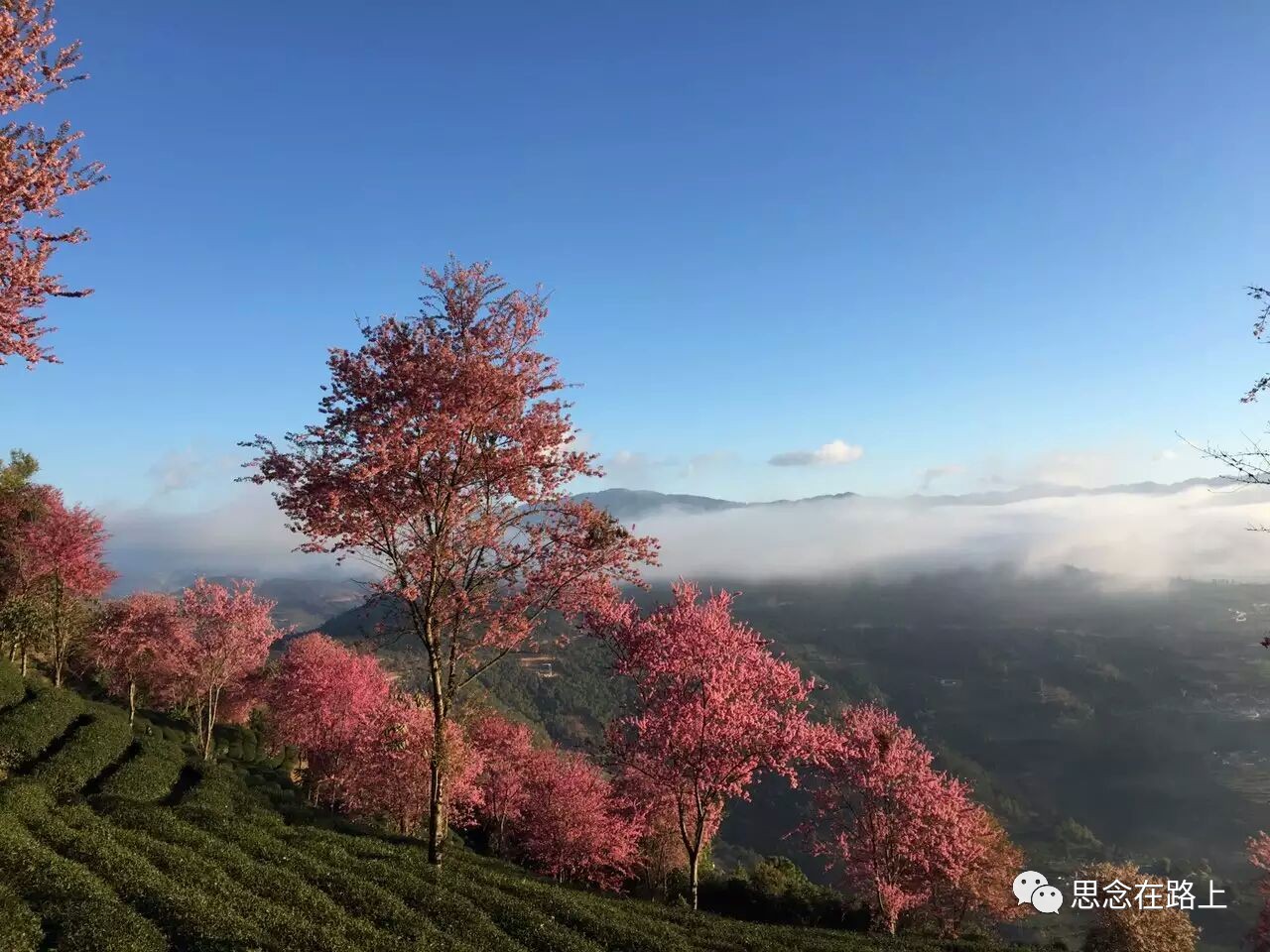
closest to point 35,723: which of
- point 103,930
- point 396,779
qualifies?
point 396,779

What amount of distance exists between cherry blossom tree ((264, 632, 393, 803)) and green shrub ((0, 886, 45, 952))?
3270cm

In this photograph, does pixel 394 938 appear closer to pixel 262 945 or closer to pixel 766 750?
pixel 262 945

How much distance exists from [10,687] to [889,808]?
45.0 meters

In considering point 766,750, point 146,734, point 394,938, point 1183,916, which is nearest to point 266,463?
point 394,938

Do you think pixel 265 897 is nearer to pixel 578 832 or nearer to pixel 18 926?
pixel 18 926

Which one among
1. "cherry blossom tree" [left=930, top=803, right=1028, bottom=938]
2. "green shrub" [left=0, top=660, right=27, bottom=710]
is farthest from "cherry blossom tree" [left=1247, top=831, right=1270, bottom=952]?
"green shrub" [left=0, top=660, right=27, bottom=710]

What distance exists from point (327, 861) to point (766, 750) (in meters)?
14.2

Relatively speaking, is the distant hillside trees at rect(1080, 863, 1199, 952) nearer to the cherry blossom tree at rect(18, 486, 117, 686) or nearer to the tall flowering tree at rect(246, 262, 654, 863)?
the tall flowering tree at rect(246, 262, 654, 863)

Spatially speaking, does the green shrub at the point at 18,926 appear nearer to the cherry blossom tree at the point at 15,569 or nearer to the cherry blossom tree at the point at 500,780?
the cherry blossom tree at the point at 500,780

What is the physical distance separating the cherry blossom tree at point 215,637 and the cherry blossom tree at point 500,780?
15237 mm

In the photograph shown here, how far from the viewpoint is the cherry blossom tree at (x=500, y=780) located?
51406 mm

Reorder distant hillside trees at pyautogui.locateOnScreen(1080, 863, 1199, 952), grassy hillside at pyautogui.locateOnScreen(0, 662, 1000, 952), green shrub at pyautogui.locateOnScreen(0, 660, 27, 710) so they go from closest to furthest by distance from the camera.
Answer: grassy hillside at pyautogui.locateOnScreen(0, 662, 1000, 952), green shrub at pyautogui.locateOnScreen(0, 660, 27, 710), distant hillside trees at pyautogui.locateOnScreen(1080, 863, 1199, 952)

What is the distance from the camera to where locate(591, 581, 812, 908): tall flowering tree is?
2381 centimetres

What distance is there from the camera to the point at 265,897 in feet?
46.9
